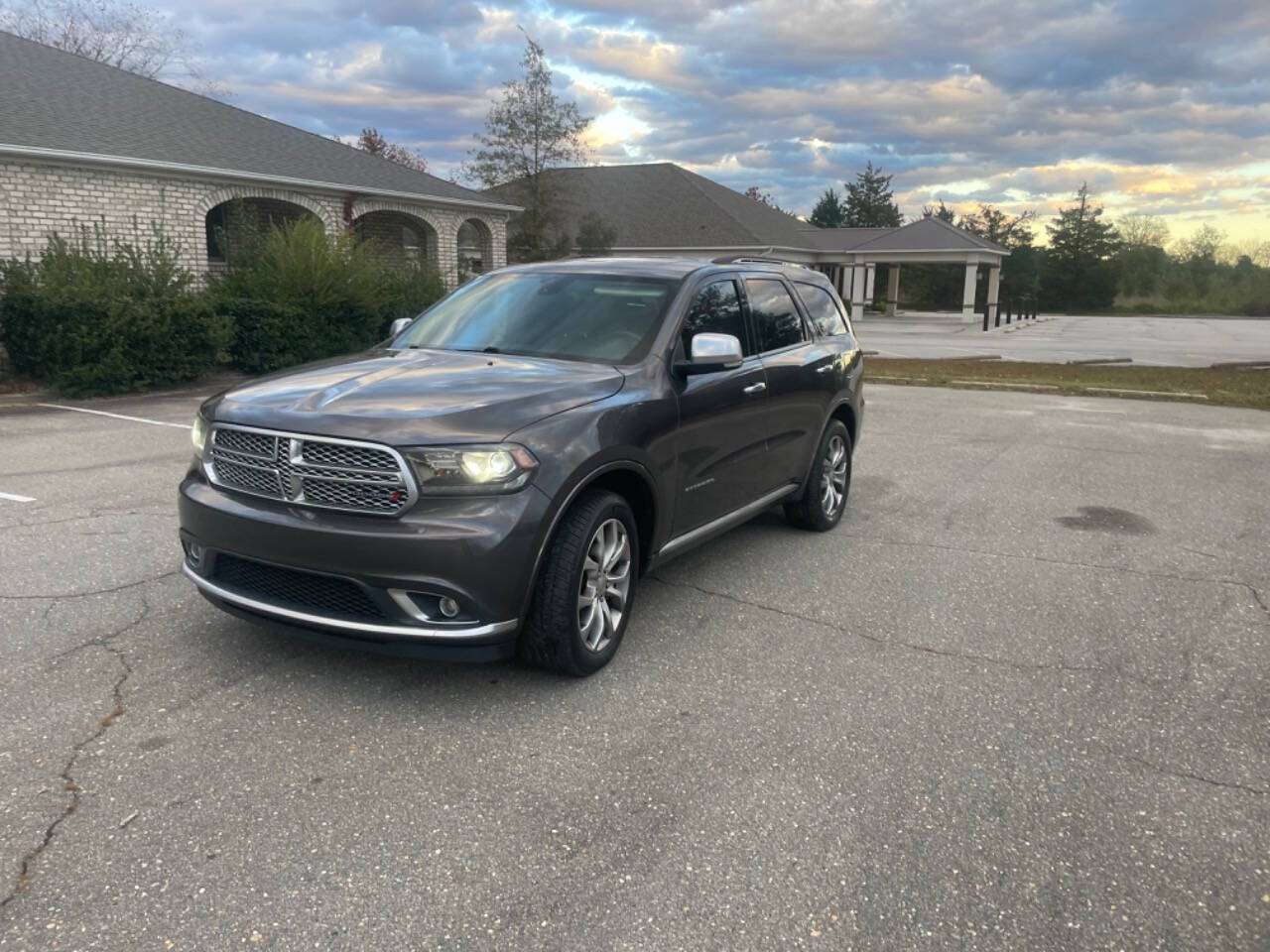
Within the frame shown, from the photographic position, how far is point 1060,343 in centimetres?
3084

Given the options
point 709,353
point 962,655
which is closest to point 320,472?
point 709,353

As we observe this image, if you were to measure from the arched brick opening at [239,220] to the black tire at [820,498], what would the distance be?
44.5 feet

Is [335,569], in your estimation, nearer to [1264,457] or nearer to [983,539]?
[983,539]

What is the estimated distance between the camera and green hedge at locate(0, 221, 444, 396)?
12.9 metres

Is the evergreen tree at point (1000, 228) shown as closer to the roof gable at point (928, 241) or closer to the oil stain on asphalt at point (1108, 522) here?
the roof gable at point (928, 241)

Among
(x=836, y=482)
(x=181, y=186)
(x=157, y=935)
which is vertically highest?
(x=181, y=186)

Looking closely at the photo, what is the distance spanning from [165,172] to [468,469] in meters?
16.7

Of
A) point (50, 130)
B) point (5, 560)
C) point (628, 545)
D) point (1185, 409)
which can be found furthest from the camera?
point (50, 130)

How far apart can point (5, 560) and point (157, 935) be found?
12.9ft

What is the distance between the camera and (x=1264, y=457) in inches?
391

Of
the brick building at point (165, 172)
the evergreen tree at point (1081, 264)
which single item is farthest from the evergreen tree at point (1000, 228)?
the brick building at point (165, 172)

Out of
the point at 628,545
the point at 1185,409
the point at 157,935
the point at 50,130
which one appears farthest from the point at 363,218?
the point at 157,935

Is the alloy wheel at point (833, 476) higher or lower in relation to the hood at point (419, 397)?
lower

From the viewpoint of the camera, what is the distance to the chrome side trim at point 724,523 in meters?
4.74
